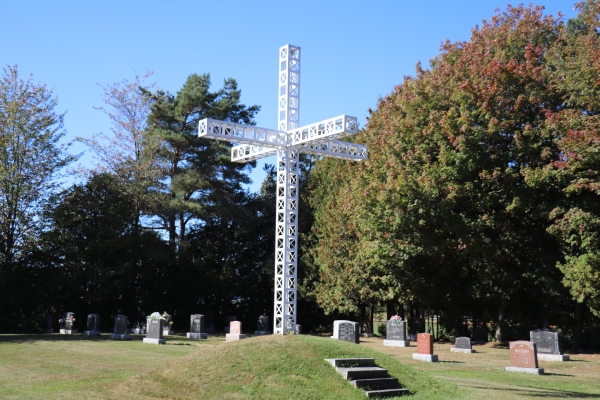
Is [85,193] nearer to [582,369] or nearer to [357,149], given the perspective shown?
[357,149]

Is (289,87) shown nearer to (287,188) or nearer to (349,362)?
(287,188)

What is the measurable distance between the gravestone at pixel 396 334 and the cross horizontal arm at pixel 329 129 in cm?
1501

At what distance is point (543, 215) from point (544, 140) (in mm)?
3116

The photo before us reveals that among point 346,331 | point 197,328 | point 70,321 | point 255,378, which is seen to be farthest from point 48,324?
point 255,378

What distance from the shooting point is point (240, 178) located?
39.1 metres

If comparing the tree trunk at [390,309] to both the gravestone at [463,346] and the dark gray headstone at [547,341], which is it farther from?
the dark gray headstone at [547,341]

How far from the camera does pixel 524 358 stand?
57.4 ft

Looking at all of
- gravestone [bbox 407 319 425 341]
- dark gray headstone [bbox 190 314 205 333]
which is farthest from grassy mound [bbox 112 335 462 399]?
gravestone [bbox 407 319 425 341]

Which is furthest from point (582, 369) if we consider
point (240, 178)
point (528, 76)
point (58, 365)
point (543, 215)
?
point (240, 178)

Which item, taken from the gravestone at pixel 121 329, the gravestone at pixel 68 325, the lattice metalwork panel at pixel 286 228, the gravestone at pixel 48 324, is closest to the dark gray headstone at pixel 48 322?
the gravestone at pixel 48 324

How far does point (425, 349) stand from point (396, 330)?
6897 millimetres

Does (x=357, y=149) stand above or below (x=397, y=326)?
above

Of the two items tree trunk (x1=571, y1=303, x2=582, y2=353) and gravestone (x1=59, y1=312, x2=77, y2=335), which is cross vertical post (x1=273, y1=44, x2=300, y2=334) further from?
gravestone (x1=59, y1=312, x2=77, y2=335)

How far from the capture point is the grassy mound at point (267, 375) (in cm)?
1099
